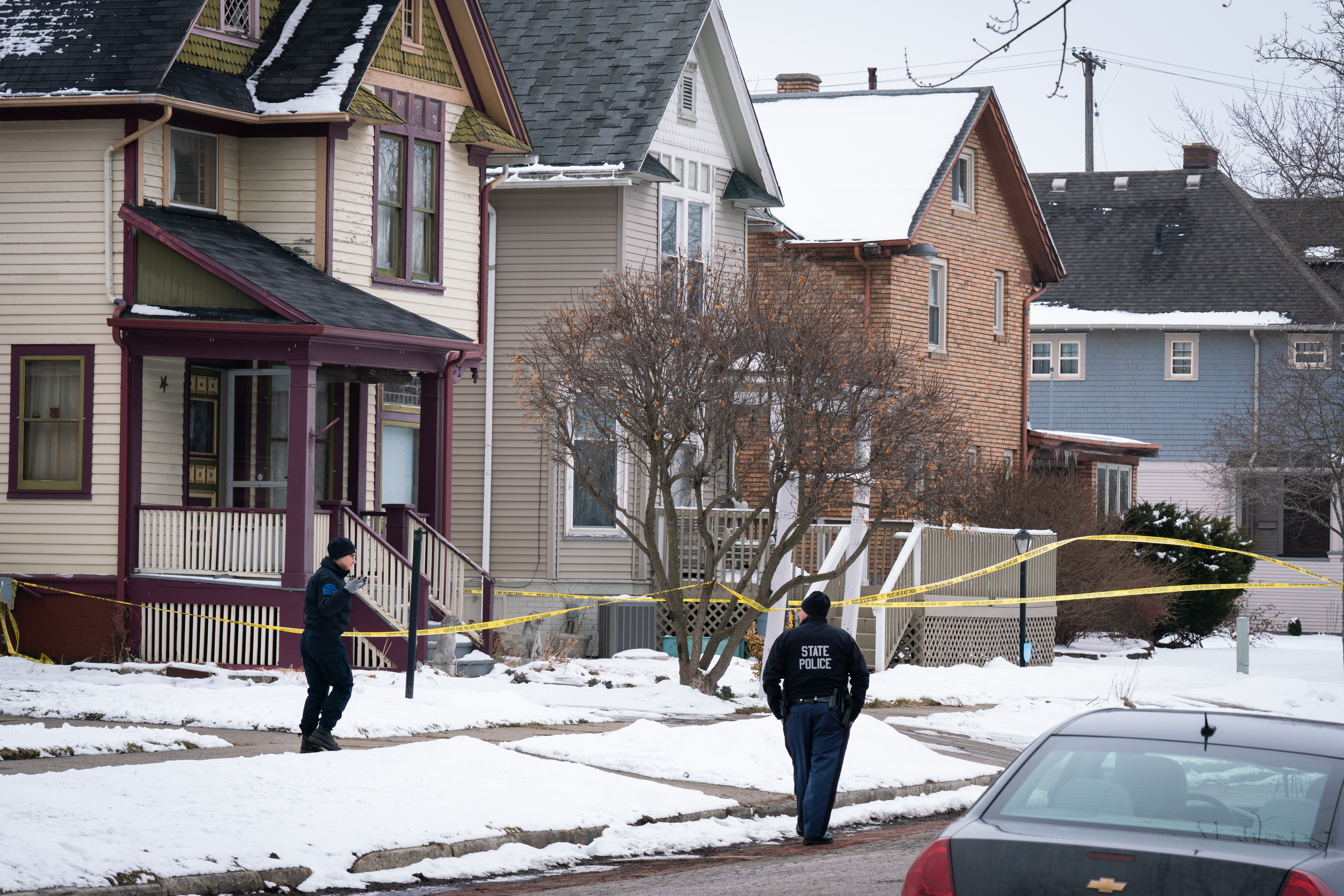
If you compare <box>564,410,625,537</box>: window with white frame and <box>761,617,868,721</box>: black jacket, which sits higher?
<box>564,410,625,537</box>: window with white frame

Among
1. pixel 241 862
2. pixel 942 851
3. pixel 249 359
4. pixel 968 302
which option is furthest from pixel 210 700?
pixel 968 302

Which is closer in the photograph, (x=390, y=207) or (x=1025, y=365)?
(x=390, y=207)

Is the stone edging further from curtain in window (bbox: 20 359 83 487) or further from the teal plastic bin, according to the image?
the teal plastic bin

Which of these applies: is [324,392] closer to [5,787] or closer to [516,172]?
[516,172]

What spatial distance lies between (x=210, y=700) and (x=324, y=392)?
766 centimetres

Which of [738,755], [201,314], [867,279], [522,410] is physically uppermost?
[867,279]

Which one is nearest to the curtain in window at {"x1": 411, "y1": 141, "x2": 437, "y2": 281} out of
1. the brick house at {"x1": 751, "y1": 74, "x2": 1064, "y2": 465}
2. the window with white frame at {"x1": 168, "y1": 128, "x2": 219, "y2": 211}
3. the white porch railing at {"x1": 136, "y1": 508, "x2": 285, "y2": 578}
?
the window with white frame at {"x1": 168, "y1": 128, "x2": 219, "y2": 211}

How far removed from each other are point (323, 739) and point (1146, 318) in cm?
3510

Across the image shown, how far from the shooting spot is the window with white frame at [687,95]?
27.9 meters

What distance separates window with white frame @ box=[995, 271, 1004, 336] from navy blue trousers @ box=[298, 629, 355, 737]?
24451mm

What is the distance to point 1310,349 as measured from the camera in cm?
4309

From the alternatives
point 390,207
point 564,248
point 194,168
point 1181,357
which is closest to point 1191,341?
point 1181,357

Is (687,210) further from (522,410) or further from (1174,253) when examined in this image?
(1174,253)

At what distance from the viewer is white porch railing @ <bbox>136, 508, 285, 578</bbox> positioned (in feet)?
66.7
